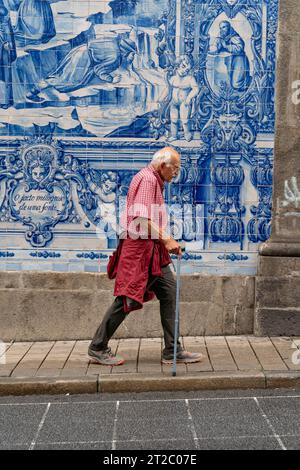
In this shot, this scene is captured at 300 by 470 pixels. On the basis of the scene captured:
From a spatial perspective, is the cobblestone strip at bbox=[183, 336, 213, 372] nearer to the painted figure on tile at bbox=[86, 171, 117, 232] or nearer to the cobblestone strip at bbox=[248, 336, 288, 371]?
the cobblestone strip at bbox=[248, 336, 288, 371]

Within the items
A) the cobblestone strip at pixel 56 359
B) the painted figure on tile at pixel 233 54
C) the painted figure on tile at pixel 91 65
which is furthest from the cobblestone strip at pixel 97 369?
the painted figure on tile at pixel 233 54

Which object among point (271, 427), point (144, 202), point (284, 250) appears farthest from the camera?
point (284, 250)

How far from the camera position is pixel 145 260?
249 inches

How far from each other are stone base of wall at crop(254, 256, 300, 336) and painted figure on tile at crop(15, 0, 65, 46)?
3.20 m

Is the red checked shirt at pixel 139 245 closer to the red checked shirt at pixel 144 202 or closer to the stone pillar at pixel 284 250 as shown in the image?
the red checked shirt at pixel 144 202

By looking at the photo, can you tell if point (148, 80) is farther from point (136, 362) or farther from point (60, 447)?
point (60, 447)

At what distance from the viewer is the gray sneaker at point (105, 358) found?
256 inches

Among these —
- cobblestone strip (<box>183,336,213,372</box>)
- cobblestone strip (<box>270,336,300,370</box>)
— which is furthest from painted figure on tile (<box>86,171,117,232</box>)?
cobblestone strip (<box>270,336,300,370</box>)

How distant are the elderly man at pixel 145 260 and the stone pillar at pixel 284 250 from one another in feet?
3.96

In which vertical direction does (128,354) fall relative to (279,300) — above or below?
below

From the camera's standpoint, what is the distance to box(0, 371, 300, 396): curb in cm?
602

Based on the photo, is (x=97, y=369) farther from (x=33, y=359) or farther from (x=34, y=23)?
(x=34, y=23)

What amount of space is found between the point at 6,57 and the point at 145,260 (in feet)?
8.98

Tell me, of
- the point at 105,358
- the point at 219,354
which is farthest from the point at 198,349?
the point at 105,358
